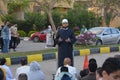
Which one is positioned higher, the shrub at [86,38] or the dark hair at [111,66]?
the dark hair at [111,66]

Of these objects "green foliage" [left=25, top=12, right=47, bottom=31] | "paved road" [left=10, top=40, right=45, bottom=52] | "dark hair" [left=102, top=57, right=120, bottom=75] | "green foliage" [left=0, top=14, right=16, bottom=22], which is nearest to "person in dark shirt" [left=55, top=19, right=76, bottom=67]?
"dark hair" [left=102, top=57, right=120, bottom=75]

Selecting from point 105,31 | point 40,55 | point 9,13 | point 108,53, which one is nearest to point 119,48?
point 108,53

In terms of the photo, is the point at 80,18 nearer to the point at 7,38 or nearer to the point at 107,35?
the point at 107,35

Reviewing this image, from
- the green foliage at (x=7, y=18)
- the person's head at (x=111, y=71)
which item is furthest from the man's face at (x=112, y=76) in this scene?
the green foliage at (x=7, y=18)

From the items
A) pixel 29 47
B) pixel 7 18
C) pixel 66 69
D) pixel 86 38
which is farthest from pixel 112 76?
pixel 7 18

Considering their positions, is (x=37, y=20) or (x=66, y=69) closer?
(x=66, y=69)

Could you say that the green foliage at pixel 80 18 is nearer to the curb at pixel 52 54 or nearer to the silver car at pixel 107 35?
the silver car at pixel 107 35

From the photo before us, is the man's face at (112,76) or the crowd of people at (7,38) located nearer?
the man's face at (112,76)

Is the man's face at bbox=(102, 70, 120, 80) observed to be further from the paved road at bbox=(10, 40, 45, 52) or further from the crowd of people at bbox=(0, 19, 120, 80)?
the paved road at bbox=(10, 40, 45, 52)

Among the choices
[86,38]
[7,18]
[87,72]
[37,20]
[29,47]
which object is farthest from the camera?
[37,20]

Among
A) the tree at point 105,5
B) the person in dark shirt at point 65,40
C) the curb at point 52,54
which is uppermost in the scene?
the tree at point 105,5

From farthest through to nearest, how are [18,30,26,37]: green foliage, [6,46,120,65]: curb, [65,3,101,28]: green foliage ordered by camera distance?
[65,3,101,28]: green foliage
[18,30,26,37]: green foliage
[6,46,120,65]: curb

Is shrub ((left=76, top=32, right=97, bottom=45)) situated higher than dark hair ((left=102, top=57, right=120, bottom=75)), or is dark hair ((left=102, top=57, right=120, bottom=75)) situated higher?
dark hair ((left=102, top=57, right=120, bottom=75))

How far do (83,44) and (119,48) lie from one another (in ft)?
6.35
